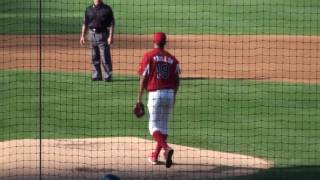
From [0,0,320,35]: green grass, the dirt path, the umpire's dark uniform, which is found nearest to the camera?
the umpire's dark uniform

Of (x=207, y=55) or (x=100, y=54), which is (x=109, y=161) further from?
(x=207, y=55)

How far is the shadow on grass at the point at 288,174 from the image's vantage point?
11648mm

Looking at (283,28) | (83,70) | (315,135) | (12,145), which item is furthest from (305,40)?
(12,145)

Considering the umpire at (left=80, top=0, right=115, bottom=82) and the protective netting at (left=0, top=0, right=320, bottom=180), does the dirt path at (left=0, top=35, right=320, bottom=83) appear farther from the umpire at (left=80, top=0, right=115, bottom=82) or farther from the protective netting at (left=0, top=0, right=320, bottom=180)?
the umpire at (left=80, top=0, right=115, bottom=82)

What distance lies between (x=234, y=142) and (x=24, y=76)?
23.2ft

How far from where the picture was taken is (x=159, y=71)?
39.5 feet

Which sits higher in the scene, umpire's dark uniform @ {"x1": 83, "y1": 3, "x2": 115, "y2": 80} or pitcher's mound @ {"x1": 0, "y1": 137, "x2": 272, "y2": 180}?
umpire's dark uniform @ {"x1": 83, "y1": 3, "x2": 115, "y2": 80}

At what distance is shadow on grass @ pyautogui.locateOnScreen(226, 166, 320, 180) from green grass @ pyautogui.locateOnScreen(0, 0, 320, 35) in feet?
52.3

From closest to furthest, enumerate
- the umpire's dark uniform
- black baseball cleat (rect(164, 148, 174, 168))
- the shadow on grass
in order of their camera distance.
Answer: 1. the shadow on grass
2. black baseball cleat (rect(164, 148, 174, 168))
3. the umpire's dark uniform

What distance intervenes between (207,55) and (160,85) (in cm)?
1189

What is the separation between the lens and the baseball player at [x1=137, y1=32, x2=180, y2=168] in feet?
39.5

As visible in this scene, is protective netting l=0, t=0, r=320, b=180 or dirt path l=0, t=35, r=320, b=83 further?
dirt path l=0, t=35, r=320, b=83

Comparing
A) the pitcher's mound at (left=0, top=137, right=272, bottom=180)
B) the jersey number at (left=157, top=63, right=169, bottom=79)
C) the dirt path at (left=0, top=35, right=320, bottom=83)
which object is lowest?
the pitcher's mound at (left=0, top=137, right=272, bottom=180)

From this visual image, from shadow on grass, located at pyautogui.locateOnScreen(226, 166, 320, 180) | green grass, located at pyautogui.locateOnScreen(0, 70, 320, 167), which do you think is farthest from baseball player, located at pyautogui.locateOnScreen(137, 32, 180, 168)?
green grass, located at pyautogui.locateOnScreen(0, 70, 320, 167)
